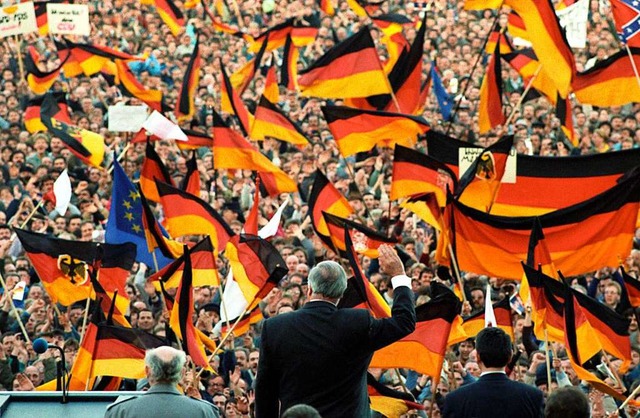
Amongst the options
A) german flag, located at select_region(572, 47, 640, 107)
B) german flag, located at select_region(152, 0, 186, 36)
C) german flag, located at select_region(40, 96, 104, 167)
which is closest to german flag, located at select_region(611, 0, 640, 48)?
german flag, located at select_region(572, 47, 640, 107)

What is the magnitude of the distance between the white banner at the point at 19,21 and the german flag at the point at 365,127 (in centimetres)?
743

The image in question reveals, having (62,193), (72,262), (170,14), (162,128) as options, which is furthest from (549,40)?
(170,14)

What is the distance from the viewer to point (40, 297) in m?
14.5

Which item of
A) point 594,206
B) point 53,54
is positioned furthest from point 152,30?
point 594,206

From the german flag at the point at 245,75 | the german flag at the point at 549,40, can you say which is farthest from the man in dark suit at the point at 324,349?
the german flag at the point at 245,75

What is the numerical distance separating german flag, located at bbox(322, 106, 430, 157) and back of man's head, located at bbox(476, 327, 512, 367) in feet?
24.7

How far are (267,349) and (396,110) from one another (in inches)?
367

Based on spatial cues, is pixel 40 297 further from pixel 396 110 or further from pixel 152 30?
pixel 152 30

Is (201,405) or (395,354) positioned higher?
(201,405)

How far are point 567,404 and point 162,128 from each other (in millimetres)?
10729

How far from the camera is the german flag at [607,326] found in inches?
422

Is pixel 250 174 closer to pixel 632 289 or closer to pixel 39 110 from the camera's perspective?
pixel 39 110

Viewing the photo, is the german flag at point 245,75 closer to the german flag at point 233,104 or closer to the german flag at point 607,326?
the german flag at point 233,104

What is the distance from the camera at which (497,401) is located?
23.8 feet
